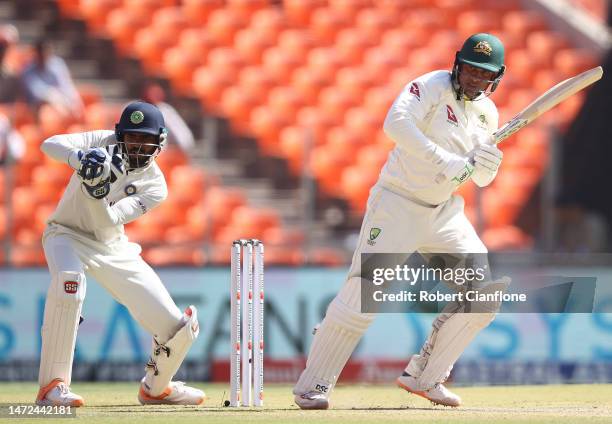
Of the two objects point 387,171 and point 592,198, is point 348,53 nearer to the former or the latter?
point 592,198

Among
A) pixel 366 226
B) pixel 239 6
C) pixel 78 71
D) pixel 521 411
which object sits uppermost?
pixel 239 6

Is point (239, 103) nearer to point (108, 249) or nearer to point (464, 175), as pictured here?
point (108, 249)

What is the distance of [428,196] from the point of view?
687 centimetres

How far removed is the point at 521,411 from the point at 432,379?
0.50 meters

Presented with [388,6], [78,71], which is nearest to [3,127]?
[78,71]

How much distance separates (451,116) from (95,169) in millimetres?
1827

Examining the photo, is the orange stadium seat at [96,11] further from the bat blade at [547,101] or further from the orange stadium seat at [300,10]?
the bat blade at [547,101]

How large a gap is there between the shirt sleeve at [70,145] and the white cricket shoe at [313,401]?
5.41ft

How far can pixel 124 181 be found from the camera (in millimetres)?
7074

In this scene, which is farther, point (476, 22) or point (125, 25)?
point (476, 22)

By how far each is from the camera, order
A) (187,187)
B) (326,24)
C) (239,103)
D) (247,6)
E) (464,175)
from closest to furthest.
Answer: (464,175) → (187,187) → (239,103) → (247,6) → (326,24)

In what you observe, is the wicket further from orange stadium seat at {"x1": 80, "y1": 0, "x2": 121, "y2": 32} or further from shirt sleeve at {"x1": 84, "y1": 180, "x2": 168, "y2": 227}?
orange stadium seat at {"x1": 80, "y1": 0, "x2": 121, "y2": 32}

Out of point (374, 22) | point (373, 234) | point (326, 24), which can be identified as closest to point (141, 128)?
point (373, 234)

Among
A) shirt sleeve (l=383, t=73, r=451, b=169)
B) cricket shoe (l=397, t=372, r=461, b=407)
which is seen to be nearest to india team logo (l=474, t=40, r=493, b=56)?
shirt sleeve (l=383, t=73, r=451, b=169)
